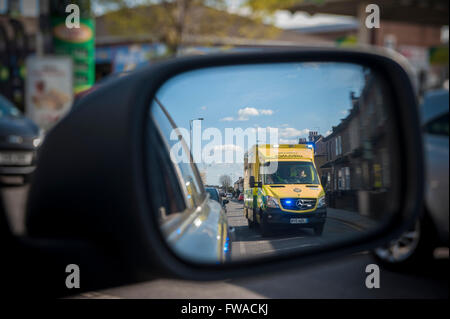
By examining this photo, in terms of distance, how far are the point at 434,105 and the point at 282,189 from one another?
351 centimetres

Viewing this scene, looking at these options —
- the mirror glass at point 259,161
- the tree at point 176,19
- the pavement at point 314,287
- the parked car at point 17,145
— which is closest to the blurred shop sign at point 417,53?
the tree at point 176,19

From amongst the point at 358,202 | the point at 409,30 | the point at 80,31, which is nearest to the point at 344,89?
the point at 358,202

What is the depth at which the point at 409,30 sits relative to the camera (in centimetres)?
5888

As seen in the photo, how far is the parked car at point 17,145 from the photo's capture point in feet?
24.6

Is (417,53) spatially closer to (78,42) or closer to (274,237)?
(78,42)

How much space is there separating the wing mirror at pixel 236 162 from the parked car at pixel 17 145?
6.18m

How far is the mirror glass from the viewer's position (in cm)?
129

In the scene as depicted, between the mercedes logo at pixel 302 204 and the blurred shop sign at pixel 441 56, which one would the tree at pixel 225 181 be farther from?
the blurred shop sign at pixel 441 56

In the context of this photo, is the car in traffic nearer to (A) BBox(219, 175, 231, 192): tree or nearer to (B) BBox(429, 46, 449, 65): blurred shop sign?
(A) BBox(219, 175, 231, 192): tree

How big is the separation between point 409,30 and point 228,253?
209 ft
